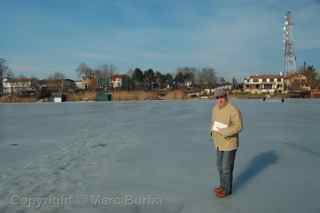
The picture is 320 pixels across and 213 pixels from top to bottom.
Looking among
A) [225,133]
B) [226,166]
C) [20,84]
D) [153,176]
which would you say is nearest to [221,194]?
[226,166]

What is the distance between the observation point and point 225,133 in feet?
11.1

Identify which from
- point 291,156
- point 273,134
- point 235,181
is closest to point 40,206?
point 235,181

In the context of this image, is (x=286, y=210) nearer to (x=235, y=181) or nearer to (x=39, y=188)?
(x=235, y=181)

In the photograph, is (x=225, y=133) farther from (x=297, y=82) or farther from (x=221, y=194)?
(x=297, y=82)

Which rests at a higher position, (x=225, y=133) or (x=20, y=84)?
(x=20, y=84)

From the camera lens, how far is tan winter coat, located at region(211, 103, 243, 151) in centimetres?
337

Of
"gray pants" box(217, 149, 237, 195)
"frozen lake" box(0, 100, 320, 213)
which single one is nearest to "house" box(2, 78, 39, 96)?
"frozen lake" box(0, 100, 320, 213)

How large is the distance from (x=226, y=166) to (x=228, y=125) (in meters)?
0.48

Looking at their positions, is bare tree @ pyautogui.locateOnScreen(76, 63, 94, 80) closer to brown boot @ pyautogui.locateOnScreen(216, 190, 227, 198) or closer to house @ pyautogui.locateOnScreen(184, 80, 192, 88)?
house @ pyautogui.locateOnScreen(184, 80, 192, 88)

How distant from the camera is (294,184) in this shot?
161 inches

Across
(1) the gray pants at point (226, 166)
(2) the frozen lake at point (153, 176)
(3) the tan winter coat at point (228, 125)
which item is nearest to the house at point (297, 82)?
(2) the frozen lake at point (153, 176)

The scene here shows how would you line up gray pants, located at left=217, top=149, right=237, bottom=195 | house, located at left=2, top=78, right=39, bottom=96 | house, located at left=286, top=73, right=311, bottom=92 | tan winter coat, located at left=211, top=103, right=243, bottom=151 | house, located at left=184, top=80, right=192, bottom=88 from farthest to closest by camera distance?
house, located at left=184, top=80, right=192, bottom=88 < house, located at left=2, top=78, right=39, bottom=96 < house, located at left=286, top=73, right=311, bottom=92 < gray pants, located at left=217, top=149, right=237, bottom=195 < tan winter coat, located at left=211, top=103, right=243, bottom=151

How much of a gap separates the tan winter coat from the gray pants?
0.07 metres

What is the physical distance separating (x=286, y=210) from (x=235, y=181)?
116 centimetres
